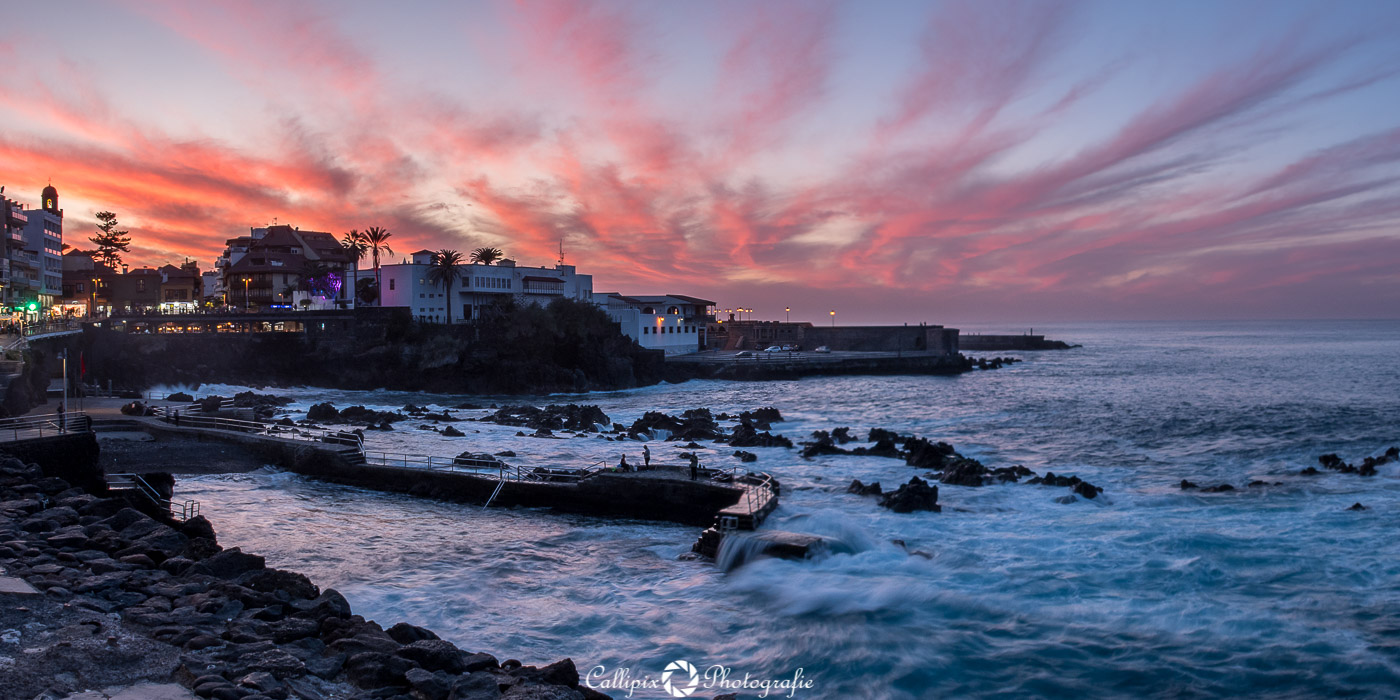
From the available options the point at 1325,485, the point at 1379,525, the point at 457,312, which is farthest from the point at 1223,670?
the point at 457,312

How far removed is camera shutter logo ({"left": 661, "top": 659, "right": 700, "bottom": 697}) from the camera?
545 inches

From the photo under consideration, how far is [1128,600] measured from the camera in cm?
1820

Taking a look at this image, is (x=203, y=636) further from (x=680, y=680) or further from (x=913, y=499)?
(x=913, y=499)

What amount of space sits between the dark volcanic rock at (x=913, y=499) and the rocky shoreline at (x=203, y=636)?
16.1 m

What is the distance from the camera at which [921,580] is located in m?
19.3

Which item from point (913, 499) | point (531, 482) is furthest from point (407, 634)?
point (913, 499)

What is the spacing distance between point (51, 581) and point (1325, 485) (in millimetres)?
39593

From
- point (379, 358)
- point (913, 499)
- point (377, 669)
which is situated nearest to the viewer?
point (377, 669)

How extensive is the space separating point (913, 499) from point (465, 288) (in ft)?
234

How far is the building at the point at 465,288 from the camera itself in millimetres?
84000

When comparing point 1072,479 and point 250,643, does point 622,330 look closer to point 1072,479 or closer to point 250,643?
point 1072,479

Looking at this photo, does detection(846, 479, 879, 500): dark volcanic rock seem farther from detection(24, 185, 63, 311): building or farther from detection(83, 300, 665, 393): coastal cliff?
detection(24, 185, 63, 311): building

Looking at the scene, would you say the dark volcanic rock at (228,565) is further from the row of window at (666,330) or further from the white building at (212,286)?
the white building at (212,286)

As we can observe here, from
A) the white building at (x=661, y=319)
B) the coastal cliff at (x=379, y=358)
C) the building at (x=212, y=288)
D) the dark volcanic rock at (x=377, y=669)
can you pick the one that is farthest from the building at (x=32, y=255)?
the dark volcanic rock at (x=377, y=669)
